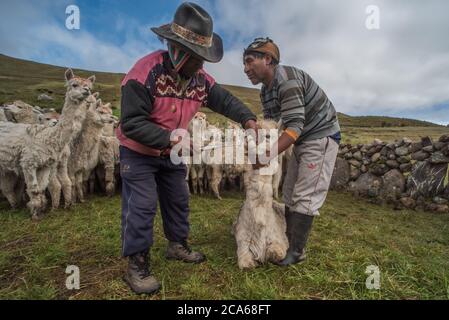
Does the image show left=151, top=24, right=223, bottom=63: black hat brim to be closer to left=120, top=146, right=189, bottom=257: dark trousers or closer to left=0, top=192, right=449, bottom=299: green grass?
left=120, top=146, right=189, bottom=257: dark trousers

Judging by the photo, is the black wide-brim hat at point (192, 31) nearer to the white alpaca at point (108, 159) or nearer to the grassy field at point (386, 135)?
the white alpaca at point (108, 159)

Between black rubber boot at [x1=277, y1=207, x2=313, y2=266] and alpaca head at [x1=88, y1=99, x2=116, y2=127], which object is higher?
alpaca head at [x1=88, y1=99, x2=116, y2=127]

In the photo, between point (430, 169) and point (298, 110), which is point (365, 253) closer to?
point (298, 110)

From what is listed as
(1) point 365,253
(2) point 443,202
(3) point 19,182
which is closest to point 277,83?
(1) point 365,253

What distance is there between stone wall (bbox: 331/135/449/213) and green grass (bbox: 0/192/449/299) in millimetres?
2431

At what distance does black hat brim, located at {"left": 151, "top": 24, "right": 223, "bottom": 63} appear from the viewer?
284 cm

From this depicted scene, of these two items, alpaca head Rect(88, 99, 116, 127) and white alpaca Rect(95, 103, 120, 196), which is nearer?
alpaca head Rect(88, 99, 116, 127)

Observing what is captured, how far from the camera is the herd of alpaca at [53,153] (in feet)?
19.7

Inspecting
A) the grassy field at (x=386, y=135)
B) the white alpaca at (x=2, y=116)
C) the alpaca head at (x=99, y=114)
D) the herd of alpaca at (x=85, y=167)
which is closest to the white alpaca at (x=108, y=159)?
the herd of alpaca at (x=85, y=167)

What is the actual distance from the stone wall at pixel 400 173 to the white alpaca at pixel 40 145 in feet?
27.8

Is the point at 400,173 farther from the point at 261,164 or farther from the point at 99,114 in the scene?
the point at 99,114

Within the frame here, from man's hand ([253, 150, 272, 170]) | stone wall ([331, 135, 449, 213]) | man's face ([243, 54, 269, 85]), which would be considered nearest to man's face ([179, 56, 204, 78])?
man's face ([243, 54, 269, 85])

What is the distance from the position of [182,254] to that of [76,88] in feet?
14.4

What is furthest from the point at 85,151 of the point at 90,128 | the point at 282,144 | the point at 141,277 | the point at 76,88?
the point at 282,144
